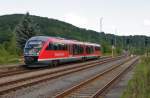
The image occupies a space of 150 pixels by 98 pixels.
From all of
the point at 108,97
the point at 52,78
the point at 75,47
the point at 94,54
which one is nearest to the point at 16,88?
the point at 108,97

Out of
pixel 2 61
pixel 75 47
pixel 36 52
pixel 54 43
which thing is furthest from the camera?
pixel 75 47

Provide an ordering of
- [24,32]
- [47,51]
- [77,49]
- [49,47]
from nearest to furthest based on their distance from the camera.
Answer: [47,51]
[49,47]
[77,49]
[24,32]

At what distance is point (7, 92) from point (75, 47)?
2665cm

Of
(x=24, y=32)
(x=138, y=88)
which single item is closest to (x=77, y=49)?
(x=24, y=32)

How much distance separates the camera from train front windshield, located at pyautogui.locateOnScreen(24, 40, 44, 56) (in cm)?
2985

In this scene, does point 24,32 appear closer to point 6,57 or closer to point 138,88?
point 6,57

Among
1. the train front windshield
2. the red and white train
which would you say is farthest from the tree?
the train front windshield

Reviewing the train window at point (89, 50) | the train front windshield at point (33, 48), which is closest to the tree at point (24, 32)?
the train window at point (89, 50)

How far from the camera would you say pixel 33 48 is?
98.9ft

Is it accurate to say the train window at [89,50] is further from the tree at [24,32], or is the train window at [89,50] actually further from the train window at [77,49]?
the tree at [24,32]

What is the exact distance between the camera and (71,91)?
15195mm

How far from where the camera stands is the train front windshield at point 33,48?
2985 cm

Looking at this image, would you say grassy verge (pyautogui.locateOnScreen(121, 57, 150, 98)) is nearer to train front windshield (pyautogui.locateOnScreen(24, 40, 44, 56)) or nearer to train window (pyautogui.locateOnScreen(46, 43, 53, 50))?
train front windshield (pyautogui.locateOnScreen(24, 40, 44, 56))

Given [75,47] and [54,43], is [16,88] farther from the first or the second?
[75,47]
